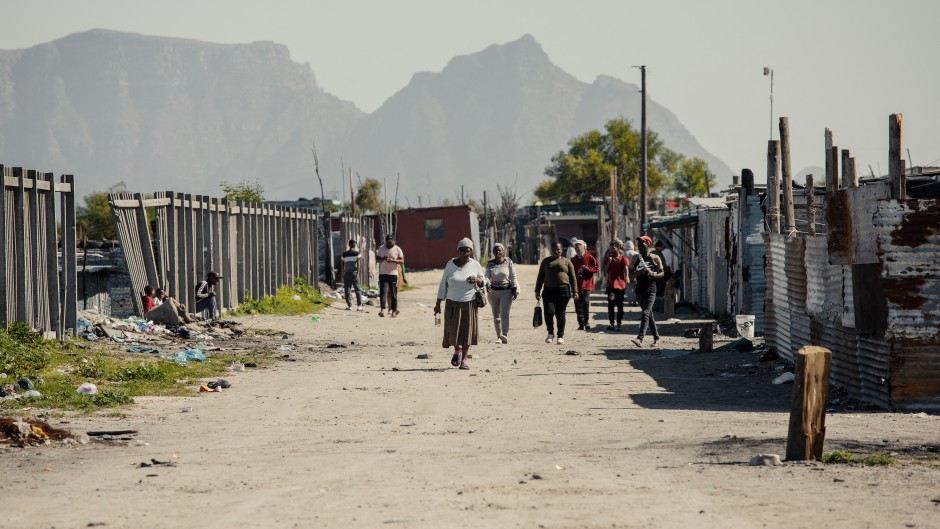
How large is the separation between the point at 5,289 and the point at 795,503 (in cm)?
1084

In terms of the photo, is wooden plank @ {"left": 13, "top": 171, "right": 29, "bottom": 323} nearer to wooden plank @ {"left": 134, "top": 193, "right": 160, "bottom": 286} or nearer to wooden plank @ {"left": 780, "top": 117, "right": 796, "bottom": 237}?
wooden plank @ {"left": 134, "top": 193, "right": 160, "bottom": 286}

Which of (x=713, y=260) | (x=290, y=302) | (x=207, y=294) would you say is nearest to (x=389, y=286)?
(x=290, y=302)

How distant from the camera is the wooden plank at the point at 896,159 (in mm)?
11977

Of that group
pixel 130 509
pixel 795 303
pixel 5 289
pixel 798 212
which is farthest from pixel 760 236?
pixel 130 509

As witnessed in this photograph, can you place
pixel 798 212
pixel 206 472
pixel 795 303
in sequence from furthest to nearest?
pixel 798 212 < pixel 795 303 < pixel 206 472

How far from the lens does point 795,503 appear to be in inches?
292

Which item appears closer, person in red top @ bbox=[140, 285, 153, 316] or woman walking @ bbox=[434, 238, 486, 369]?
woman walking @ bbox=[434, 238, 486, 369]

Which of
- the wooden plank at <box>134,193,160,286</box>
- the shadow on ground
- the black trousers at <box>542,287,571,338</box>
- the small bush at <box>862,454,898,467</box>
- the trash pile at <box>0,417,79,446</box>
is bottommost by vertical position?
the shadow on ground

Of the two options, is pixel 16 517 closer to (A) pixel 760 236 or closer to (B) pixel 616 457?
(B) pixel 616 457

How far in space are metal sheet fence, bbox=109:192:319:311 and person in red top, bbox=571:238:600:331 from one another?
7214mm

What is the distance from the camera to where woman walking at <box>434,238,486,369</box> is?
16.2m

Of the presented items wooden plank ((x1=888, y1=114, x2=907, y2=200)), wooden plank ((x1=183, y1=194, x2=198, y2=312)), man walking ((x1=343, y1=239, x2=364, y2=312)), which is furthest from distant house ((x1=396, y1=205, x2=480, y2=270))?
wooden plank ((x1=888, y1=114, x2=907, y2=200))

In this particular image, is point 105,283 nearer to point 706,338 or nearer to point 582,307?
point 582,307

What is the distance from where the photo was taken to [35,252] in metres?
16.4
